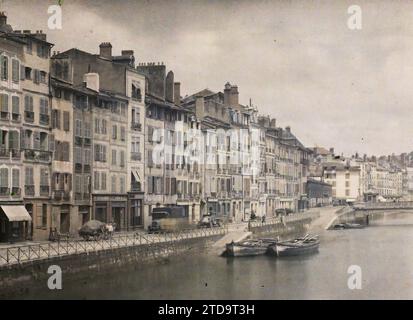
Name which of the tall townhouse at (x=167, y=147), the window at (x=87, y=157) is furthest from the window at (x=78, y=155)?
the tall townhouse at (x=167, y=147)

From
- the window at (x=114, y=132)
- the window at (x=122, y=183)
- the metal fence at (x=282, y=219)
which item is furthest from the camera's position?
the metal fence at (x=282, y=219)

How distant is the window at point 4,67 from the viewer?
102ft

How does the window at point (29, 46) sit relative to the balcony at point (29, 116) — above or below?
above

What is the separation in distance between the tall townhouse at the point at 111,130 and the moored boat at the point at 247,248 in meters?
5.93

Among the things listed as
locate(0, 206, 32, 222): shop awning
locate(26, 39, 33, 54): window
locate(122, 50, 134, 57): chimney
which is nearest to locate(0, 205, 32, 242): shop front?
locate(0, 206, 32, 222): shop awning

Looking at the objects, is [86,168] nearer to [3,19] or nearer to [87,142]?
[87,142]

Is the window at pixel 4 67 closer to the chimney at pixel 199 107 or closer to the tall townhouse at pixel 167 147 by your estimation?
the tall townhouse at pixel 167 147

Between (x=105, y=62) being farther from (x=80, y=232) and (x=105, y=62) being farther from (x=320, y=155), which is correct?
(x=320, y=155)

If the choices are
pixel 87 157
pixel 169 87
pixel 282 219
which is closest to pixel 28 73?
pixel 87 157

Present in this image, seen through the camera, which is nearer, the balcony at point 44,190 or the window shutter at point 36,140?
the window shutter at point 36,140

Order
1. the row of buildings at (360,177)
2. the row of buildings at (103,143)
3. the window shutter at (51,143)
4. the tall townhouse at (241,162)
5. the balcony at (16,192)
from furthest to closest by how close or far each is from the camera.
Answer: the row of buildings at (360,177) → the tall townhouse at (241,162) → the window shutter at (51,143) → the row of buildings at (103,143) → the balcony at (16,192)

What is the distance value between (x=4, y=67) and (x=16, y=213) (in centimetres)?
653
